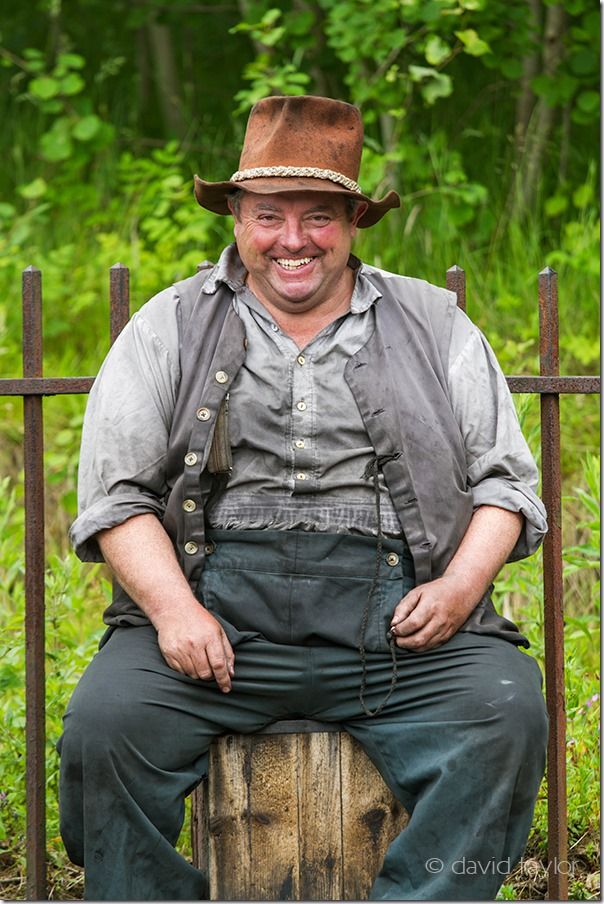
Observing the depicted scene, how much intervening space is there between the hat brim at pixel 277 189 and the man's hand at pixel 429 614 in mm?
937

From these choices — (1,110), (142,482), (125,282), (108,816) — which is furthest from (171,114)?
(108,816)

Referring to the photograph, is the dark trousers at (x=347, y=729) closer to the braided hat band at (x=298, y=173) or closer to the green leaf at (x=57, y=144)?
the braided hat band at (x=298, y=173)

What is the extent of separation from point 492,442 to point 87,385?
1.02 meters

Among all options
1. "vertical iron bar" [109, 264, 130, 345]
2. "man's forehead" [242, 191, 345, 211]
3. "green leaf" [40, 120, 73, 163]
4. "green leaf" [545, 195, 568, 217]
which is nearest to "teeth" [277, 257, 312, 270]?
"man's forehead" [242, 191, 345, 211]

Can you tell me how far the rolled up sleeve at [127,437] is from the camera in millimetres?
2797

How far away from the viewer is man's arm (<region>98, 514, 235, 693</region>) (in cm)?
268

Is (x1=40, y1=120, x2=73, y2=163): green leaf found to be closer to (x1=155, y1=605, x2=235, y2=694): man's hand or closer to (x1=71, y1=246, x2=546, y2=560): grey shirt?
(x1=71, y1=246, x2=546, y2=560): grey shirt

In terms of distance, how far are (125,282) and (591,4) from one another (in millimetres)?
3354

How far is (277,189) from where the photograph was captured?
2895 millimetres

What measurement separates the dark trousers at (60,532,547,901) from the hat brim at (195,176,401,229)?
1041mm

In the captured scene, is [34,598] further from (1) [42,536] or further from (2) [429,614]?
(2) [429,614]

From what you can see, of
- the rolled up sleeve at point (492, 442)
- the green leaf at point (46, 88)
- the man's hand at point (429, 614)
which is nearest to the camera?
the man's hand at point (429, 614)

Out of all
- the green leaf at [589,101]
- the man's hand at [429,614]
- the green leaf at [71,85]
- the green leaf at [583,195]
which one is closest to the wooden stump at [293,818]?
the man's hand at [429,614]

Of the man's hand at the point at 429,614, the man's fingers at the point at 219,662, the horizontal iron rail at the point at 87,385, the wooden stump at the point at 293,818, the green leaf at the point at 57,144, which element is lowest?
the wooden stump at the point at 293,818
